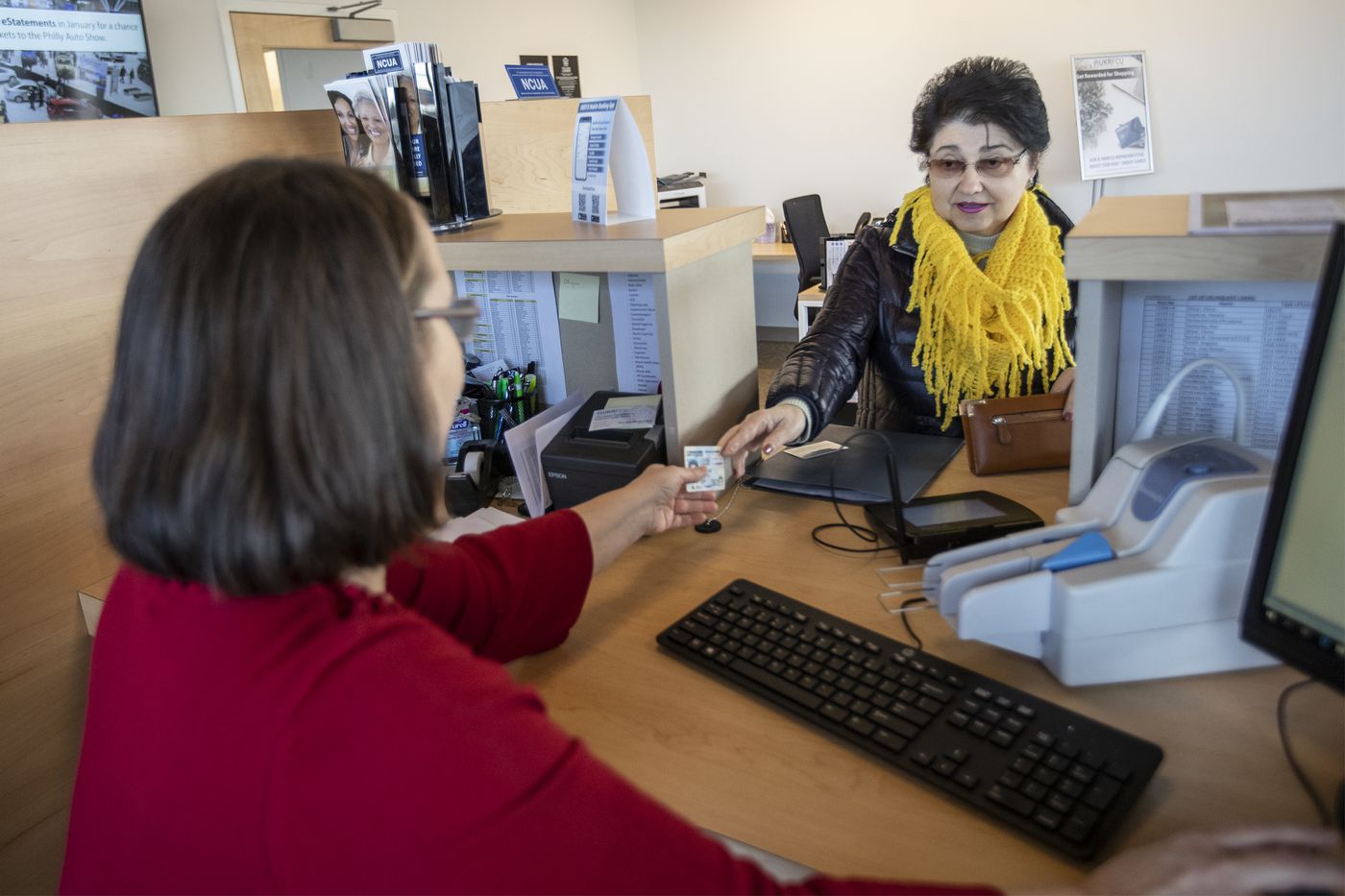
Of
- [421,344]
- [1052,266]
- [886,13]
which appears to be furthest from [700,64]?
[421,344]

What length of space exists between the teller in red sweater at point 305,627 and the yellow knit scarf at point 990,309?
1347mm

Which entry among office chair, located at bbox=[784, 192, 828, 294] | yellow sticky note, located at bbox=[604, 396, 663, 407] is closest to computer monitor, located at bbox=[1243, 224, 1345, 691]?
yellow sticky note, located at bbox=[604, 396, 663, 407]

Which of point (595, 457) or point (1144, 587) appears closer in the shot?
point (1144, 587)

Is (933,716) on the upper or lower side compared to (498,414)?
lower

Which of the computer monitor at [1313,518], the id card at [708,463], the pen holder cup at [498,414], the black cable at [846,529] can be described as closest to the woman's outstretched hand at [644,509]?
the id card at [708,463]

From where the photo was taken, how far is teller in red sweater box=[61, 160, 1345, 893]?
1.90 ft

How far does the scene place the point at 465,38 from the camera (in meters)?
4.94

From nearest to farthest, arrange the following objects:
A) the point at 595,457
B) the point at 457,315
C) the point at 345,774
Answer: the point at 345,774 < the point at 457,315 < the point at 595,457

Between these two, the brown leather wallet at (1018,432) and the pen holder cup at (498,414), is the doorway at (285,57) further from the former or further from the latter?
the brown leather wallet at (1018,432)

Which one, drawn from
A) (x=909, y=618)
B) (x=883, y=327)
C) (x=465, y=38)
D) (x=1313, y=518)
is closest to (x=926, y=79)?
(x=465, y=38)

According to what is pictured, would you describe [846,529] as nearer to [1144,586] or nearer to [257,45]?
[1144,586]

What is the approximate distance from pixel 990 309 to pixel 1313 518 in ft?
3.95

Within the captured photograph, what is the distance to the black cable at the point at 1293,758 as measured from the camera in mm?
744

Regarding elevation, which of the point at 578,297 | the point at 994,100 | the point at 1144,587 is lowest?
the point at 1144,587
